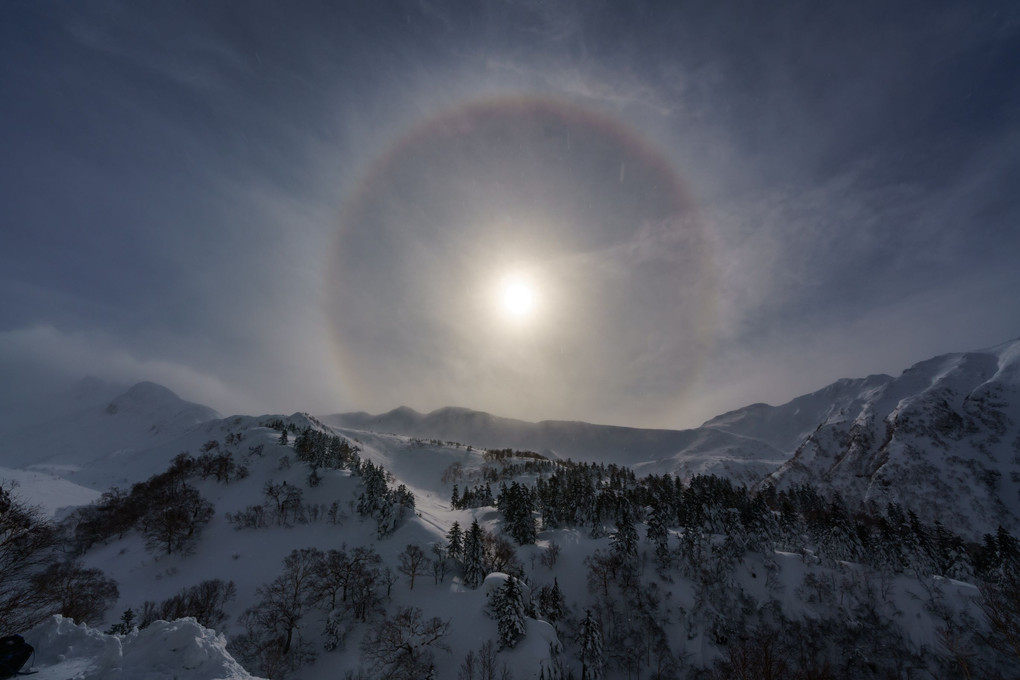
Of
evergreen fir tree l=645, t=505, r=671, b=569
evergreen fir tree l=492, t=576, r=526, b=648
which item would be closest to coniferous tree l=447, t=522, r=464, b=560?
evergreen fir tree l=492, t=576, r=526, b=648

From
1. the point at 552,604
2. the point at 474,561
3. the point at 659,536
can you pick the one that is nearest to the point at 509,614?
the point at 474,561

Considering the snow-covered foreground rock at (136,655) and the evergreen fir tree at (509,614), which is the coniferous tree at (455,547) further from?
the snow-covered foreground rock at (136,655)

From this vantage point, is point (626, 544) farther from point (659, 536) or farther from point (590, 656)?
point (590, 656)

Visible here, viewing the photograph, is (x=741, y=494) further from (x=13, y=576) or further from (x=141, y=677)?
(x=13, y=576)

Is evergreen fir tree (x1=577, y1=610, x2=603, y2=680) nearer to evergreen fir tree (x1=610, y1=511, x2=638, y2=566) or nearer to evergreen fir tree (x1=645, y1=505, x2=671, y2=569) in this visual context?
evergreen fir tree (x1=610, y1=511, x2=638, y2=566)

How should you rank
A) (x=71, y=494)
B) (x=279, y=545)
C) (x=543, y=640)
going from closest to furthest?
(x=543, y=640), (x=279, y=545), (x=71, y=494)

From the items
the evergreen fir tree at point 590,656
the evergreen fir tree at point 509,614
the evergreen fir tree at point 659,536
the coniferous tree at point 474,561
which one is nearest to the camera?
the evergreen fir tree at point 509,614

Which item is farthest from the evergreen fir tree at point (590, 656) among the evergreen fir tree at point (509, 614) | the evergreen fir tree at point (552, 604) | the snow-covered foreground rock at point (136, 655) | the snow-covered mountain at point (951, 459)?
the snow-covered mountain at point (951, 459)

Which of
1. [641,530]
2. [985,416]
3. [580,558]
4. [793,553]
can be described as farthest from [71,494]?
[985,416]
